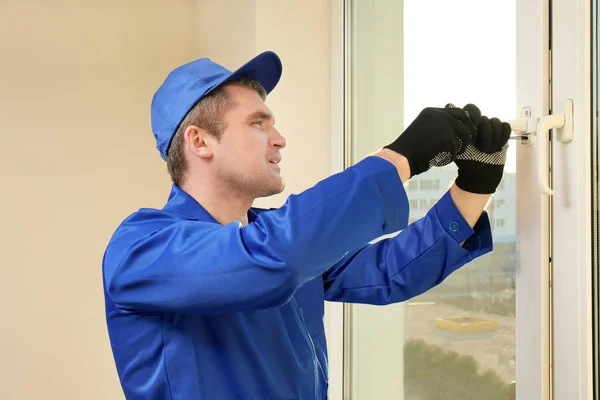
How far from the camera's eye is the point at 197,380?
978 mm

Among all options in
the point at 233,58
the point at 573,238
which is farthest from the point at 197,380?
the point at 233,58

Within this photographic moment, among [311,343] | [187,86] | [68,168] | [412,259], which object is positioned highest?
[187,86]

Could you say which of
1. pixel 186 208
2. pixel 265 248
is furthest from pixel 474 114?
pixel 186 208

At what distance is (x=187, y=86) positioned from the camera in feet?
3.88

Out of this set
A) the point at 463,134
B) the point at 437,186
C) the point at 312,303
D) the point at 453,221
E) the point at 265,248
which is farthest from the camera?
the point at 437,186

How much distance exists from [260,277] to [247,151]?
1.15 feet

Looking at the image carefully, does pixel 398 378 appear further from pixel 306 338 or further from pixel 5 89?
pixel 5 89

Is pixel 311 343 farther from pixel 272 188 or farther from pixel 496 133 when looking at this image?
pixel 496 133

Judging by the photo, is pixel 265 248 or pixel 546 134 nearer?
pixel 265 248

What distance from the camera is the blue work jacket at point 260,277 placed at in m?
0.85

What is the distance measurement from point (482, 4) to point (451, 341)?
2.45 ft

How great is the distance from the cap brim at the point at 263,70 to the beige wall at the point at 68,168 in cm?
101

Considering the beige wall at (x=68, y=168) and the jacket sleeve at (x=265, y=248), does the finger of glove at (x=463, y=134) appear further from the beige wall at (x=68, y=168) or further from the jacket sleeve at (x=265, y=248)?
the beige wall at (x=68, y=168)

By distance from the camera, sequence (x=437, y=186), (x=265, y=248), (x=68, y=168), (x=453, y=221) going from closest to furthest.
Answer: (x=265, y=248) → (x=453, y=221) → (x=437, y=186) → (x=68, y=168)
